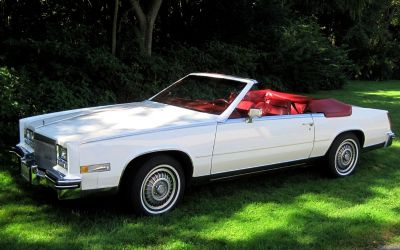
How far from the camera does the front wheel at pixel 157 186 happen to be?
4.79 m

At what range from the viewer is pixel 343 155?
6.70 m

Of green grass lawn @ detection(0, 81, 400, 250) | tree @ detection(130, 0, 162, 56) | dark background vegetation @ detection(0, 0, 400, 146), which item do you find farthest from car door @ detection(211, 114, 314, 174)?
tree @ detection(130, 0, 162, 56)

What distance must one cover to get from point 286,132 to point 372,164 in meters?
2.28

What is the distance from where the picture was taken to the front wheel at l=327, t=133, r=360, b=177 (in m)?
6.53

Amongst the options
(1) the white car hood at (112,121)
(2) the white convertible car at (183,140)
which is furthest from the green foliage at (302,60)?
(1) the white car hood at (112,121)

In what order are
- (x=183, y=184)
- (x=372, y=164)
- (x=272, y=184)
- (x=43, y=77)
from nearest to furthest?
(x=183, y=184) < (x=272, y=184) < (x=372, y=164) < (x=43, y=77)

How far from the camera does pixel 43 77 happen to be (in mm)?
8891

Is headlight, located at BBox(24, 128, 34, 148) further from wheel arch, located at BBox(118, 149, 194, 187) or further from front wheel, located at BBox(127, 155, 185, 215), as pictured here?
front wheel, located at BBox(127, 155, 185, 215)

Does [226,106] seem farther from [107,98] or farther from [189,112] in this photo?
[107,98]

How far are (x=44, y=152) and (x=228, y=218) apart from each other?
1932 millimetres

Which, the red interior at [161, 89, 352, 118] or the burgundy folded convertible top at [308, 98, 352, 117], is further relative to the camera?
the burgundy folded convertible top at [308, 98, 352, 117]

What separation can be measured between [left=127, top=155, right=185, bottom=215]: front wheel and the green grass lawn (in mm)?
125

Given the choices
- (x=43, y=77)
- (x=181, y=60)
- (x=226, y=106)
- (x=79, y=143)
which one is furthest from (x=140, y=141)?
(x=181, y=60)

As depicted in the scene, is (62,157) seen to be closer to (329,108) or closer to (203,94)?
(203,94)
